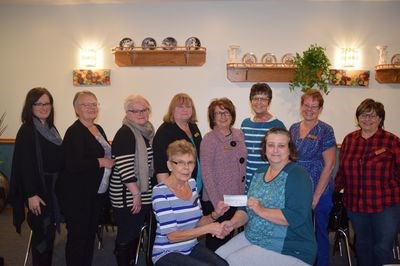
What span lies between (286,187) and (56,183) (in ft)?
5.83

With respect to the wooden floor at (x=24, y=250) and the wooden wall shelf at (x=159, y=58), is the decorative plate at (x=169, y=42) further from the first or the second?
the wooden floor at (x=24, y=250)

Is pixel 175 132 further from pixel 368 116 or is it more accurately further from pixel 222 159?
pixel 368 116

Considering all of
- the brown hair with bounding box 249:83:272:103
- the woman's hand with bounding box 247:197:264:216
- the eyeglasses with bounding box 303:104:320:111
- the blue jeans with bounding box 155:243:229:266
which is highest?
the brown hair with bounding box 249:83:272:103

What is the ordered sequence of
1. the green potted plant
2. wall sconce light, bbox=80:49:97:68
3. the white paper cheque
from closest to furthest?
1. the white paper cheque
2. the green potted plant
3. wall sconce light, bbox=80:49:97:68

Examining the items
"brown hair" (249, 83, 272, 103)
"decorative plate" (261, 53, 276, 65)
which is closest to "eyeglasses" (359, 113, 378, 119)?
"brown hair" (249, 83, 272, 103)

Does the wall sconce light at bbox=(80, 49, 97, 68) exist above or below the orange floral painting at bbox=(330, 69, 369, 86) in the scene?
above

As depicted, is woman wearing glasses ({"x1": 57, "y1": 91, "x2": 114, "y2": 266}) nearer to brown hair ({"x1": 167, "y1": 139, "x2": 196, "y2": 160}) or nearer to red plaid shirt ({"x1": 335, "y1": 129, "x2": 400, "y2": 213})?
brown hair ({"x1": 167, "y1": 139, "x2": 196, "y2": 160})

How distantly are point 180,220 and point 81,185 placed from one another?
946mm

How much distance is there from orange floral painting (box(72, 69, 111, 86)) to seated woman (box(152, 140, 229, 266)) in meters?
3.30

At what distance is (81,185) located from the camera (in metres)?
2.52

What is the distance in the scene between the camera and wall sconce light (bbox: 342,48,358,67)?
4.74m

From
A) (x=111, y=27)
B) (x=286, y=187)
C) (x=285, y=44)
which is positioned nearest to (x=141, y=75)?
(x=111, y=27)

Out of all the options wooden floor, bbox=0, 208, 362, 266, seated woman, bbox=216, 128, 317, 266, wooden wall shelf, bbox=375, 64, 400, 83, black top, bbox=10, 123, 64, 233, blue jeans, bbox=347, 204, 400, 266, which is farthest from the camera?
wooden wall shelf, bbox=375, 64, 400, 83

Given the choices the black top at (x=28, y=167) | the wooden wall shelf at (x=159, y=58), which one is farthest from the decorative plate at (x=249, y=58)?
the black top at (x=28, y=167)
